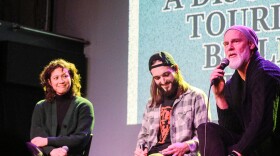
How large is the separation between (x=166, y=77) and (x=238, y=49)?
78 centimetres

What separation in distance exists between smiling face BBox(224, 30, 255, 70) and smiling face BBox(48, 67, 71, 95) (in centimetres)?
140

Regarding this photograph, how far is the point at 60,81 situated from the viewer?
412 centimetres

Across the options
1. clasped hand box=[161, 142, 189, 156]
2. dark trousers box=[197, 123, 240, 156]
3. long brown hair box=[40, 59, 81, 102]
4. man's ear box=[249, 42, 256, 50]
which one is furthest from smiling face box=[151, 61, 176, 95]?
dark trousers box=[197, 123, 240, 156]

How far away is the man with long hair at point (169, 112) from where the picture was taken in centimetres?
373

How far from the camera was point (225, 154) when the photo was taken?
2.90 m

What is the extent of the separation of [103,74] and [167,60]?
1397 millimetres

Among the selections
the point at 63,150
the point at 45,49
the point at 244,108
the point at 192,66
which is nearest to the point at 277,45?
the point at 192,66

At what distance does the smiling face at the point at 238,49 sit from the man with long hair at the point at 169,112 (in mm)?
561

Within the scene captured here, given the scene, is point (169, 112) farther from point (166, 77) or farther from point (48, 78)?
point (48, 78)

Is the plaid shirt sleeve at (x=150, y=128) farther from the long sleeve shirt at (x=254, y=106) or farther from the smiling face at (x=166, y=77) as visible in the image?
the long sleeve shirt at (x=254, y=106)

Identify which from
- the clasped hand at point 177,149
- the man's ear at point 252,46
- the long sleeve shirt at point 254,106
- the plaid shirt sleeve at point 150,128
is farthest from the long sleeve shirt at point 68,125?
the man's ear at point 252,46

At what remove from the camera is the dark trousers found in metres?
2.90

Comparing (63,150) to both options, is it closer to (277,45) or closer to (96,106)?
(96,106)

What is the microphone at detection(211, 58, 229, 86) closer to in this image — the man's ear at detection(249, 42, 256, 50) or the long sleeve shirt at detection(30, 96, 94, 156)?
the man's ear at detection(249, 42, 256, 50)
